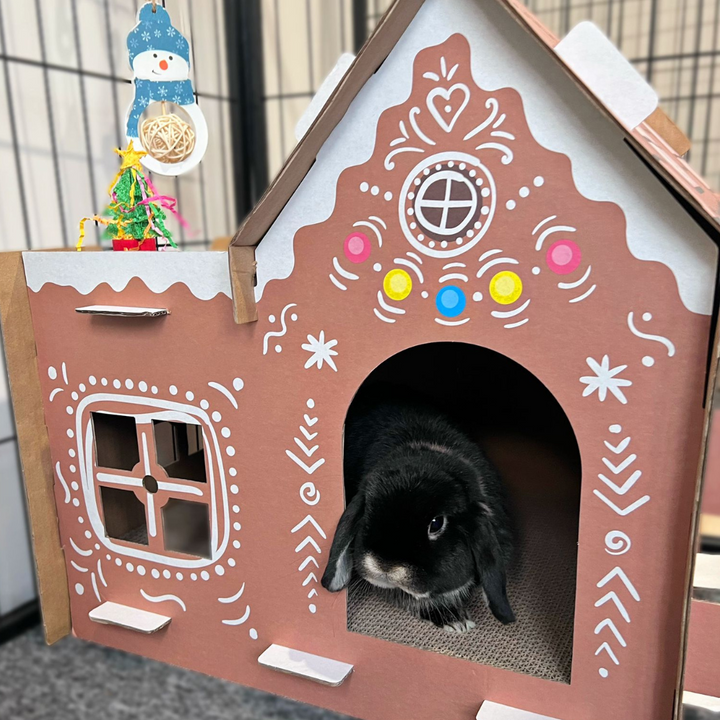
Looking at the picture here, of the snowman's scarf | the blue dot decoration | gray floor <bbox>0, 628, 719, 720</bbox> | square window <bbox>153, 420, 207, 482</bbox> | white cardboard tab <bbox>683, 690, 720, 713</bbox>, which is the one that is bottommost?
gray floor <bbox>0, 628, 719, 720</bbox>

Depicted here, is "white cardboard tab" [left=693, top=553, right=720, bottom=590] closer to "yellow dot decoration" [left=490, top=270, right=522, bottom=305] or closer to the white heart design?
"yellow dot decoration" [left=490, top=270, right=522, bottom=305]

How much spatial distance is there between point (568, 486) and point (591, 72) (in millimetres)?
716

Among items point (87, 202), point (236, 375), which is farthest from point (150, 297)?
point (87, 202)

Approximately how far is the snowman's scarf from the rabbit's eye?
0.58m

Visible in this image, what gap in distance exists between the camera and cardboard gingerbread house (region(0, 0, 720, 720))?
0.51m

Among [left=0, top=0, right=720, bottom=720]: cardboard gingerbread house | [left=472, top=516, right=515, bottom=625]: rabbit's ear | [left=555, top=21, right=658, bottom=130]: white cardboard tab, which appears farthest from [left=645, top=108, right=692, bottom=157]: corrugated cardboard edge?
[left=472, top=516, right=515, bottom=625]: rabbit's ear

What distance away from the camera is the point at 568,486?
40.6 inches

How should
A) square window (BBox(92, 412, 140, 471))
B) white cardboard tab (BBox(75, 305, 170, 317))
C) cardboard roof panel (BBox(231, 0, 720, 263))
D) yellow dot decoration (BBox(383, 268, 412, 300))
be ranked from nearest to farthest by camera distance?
cardboard roof panel (BBox(231, 0, 720, 263))
yellow dot decoration (BBox(383, 268, 412, 300))
white cardboard tab (BBox(75, 305, 170, 317))
square window (BBox(92, 412, 140, 471))

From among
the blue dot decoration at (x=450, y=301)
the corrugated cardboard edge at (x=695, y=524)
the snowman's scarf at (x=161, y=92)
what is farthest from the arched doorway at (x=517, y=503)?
the snowman's scarf at (x=161, y=92)

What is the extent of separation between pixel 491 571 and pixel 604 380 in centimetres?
24

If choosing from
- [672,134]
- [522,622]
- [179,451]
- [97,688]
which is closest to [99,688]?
[97,688]

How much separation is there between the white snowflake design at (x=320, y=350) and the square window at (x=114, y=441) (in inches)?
12.7

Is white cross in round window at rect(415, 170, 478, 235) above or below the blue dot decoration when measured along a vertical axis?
above

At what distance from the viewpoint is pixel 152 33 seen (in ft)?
2.41
